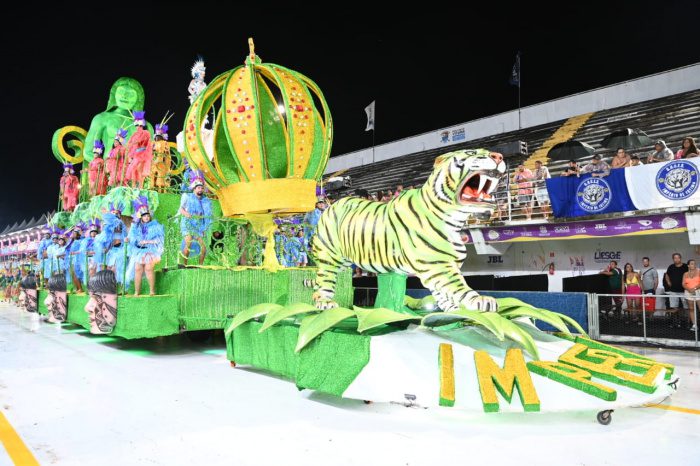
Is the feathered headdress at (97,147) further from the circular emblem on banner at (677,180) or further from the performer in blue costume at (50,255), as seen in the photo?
the circular emblem on banner at (677,180)

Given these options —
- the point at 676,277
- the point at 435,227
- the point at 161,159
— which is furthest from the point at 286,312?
the point at 676,277

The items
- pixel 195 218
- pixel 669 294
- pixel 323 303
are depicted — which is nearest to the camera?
pixel 323 303

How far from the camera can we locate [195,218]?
759 centimetres

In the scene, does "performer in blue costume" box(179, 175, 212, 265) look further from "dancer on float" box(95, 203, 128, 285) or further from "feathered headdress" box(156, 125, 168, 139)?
"feathered headdress" box(156, 125, 168, 139)

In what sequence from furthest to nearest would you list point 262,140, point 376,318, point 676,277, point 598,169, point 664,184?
point 598,169 < point 664,184 < point 676,277 < point 262,140 < point 376,318

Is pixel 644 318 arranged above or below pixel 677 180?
below

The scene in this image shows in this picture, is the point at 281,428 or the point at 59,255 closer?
the point at 281,428

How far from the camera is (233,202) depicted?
6430 mm

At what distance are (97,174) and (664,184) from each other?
1041 cm

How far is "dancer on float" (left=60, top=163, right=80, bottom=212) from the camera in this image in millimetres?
11633

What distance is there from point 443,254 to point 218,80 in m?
3.70

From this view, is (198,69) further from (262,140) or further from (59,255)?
(59,255)

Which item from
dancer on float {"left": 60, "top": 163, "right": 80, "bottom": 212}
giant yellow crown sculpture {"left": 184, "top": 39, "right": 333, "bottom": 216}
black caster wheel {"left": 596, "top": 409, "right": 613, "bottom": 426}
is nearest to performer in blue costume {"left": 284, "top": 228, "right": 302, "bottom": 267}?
giant yellow crown sculpture {"left": 184, "top": 39, "right": 333, "bottom": 216}

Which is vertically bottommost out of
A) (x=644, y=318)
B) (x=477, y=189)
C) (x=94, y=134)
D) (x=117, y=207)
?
(x=644, y=318)
